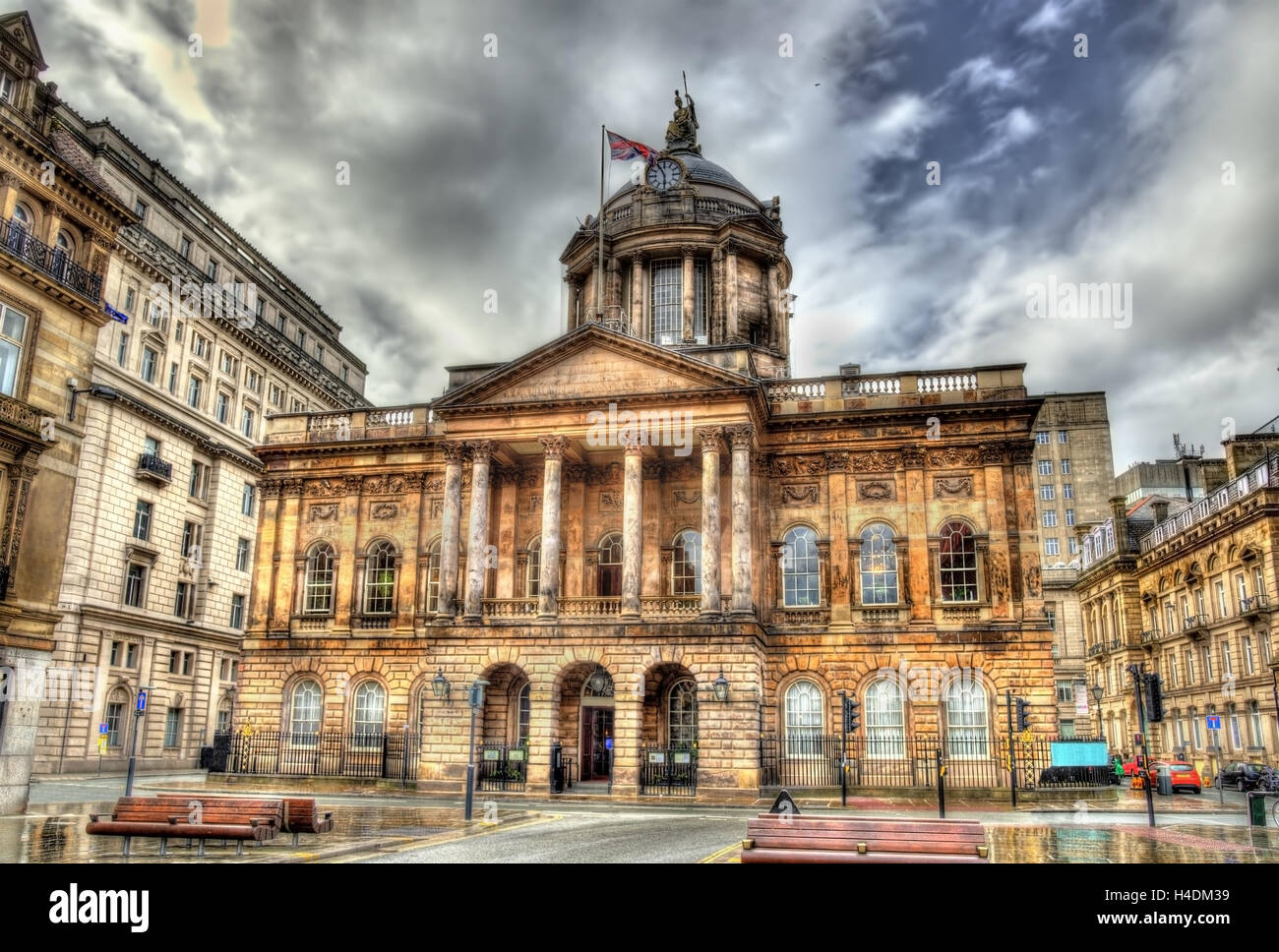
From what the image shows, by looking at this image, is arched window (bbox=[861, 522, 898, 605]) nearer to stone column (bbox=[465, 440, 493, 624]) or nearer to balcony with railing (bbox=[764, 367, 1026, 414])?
balcony with railing (bbox=[764, 367, 1026, 414])

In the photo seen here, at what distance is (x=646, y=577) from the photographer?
3425 centimetres

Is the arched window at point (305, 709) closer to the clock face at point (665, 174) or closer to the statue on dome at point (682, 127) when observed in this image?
the clock face at point (665, 174)

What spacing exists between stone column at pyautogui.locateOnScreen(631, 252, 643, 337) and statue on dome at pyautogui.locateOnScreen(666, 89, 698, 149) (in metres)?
10.7

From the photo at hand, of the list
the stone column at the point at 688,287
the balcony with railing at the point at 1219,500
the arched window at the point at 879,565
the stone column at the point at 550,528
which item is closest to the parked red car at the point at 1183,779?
the balcony with railing at the point at 1219,500

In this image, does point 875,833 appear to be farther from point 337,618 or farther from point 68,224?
point 337,618

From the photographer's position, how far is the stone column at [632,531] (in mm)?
30797

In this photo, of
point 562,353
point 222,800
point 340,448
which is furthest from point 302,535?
point 222,800

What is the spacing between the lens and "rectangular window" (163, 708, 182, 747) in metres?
43.8

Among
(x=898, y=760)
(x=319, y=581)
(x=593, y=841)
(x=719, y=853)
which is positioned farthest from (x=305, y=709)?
(x=719, y=853)

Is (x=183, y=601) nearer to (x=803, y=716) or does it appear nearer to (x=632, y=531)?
(x=632, y=531)

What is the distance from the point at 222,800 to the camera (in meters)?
13.1

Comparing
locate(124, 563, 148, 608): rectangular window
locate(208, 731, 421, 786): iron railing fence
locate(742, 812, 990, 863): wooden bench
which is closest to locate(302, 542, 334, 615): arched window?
locate(208, 731, 421, 786): iron railing fence

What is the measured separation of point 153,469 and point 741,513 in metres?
A: 27.3

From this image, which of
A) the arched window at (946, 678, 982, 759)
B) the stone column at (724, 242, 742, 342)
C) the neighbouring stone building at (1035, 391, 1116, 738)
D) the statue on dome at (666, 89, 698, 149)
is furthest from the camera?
the neighbouring stone building at (1035, 391, 1116, 738)
